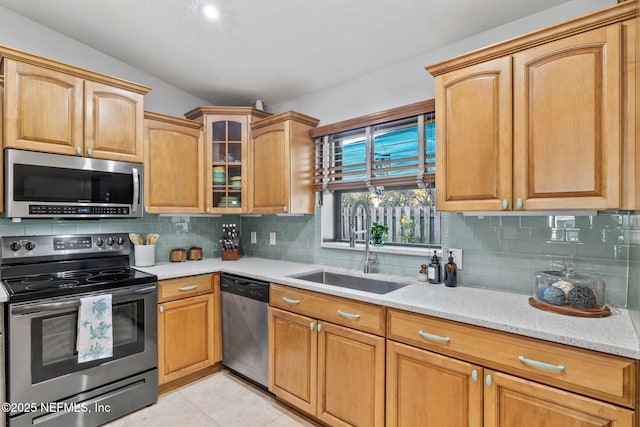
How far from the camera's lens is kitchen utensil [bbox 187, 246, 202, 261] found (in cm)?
311

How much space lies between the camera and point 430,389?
5.05 feet

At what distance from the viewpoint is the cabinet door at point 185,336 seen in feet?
7.88

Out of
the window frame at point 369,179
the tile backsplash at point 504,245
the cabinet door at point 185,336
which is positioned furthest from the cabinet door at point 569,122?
the cabinet door at point 185,336

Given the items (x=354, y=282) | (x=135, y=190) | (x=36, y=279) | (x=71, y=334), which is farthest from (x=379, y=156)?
(x=36, y=279)

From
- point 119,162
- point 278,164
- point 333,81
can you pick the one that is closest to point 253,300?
point 278,164

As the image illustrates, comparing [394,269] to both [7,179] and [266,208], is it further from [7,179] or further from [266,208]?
[7,179]

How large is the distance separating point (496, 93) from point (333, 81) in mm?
1481

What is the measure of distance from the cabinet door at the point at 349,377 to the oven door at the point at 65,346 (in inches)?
50.2

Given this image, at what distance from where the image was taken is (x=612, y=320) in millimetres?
1361

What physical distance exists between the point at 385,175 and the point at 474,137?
84 cm

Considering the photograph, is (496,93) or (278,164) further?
(278,164)

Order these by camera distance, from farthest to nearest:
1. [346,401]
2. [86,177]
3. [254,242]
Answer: [254,242] < [86,177] < [346,401]

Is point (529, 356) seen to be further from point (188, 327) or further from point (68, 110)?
point (68, 110)

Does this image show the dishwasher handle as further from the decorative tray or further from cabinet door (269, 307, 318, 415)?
the decorative tray
